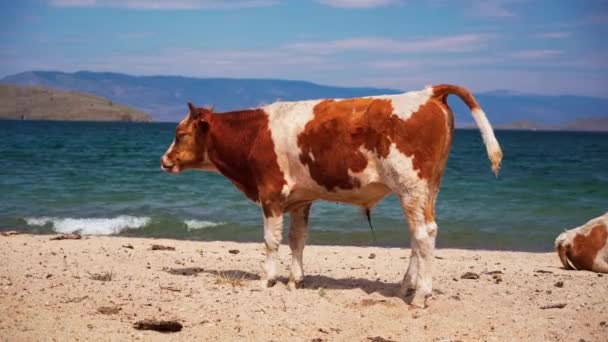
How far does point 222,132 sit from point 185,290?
233 centimetres

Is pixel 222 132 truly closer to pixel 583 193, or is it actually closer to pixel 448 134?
pixel 448 134

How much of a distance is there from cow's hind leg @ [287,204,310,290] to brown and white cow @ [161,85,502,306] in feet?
0.04

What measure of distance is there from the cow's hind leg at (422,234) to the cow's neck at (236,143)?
2.32 m

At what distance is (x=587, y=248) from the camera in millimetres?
12625

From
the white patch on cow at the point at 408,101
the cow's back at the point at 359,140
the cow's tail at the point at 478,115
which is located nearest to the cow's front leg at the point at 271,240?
the cow's back at the point at 359,140

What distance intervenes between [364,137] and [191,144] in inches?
110

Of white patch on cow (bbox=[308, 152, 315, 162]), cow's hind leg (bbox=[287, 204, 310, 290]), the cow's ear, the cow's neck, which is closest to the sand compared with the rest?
cow's hind leg (bbox=[287, 204, 310, 290])

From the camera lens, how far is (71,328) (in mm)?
7762

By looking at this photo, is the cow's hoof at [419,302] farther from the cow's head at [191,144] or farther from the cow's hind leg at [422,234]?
the cow's head at [191,144]

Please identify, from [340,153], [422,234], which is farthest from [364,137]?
[422,234]

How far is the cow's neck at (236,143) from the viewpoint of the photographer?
10.4 meters

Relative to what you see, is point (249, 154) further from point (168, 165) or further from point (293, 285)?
point (293, 285)

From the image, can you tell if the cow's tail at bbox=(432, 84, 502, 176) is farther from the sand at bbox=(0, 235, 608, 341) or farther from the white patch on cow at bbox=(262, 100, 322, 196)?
the sand at bbox=(0, 235, 608, 341)

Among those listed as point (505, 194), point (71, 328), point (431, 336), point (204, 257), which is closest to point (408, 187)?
point (431, 336)
